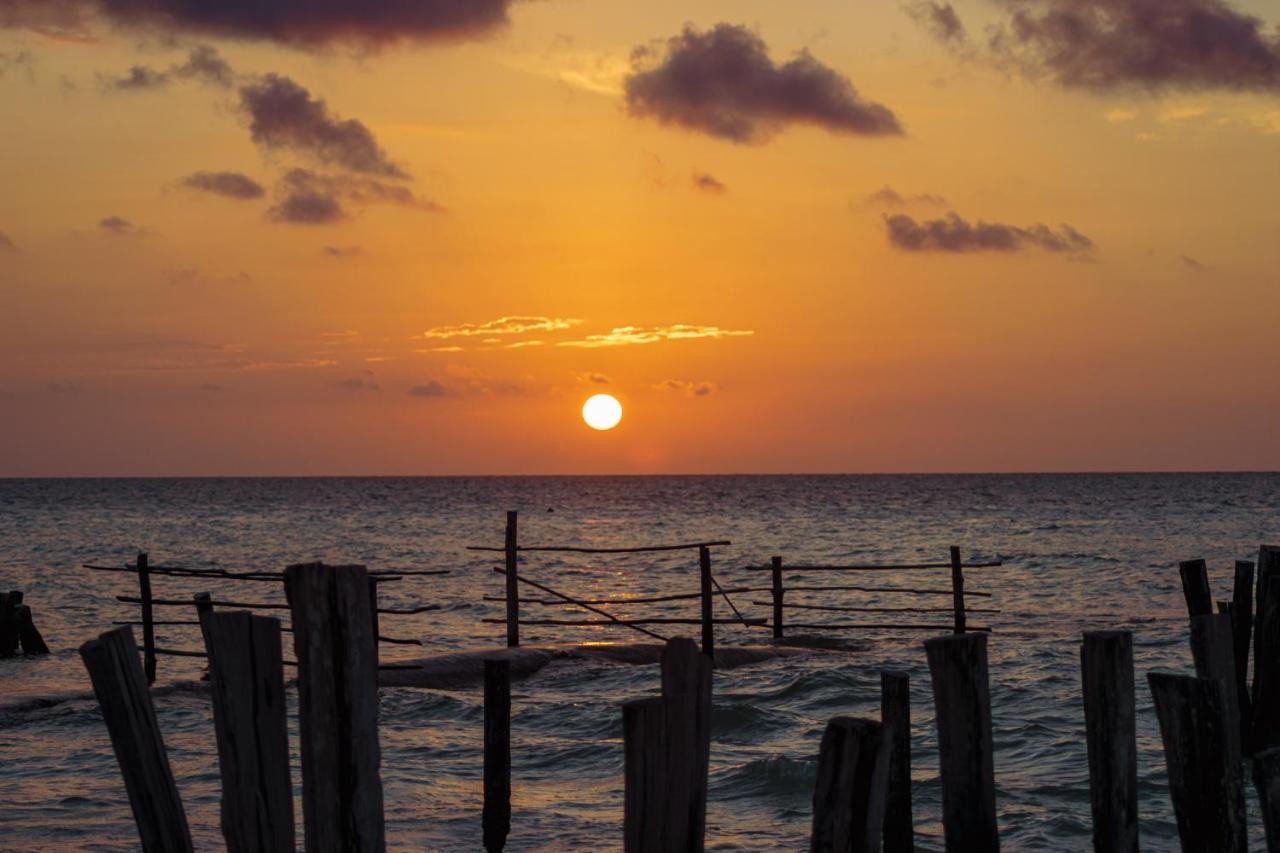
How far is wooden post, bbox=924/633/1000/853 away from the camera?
5.70 metres

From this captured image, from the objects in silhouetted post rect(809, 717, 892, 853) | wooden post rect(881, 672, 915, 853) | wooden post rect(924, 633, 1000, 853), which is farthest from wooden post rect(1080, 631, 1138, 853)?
silhouetted post rect(809, 717, 892, 853)

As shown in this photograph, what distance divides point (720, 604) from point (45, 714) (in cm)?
1686

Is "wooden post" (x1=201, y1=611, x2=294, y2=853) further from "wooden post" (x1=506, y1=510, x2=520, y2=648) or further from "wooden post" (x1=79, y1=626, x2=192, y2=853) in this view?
"wooden post" (x1=506, y1=510, x2=520, y2=648)

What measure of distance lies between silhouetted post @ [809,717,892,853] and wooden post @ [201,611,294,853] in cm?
195

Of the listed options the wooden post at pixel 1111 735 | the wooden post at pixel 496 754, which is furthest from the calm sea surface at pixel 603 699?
the wooden post at pixel 1111 735

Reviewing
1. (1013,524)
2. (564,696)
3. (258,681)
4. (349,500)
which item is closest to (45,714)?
(564,696)

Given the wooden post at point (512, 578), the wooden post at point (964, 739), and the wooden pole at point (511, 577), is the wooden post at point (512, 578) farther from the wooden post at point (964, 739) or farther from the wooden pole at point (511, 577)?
the wooden post at point (964, 739)

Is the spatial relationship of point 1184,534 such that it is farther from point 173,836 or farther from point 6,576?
point 173,836

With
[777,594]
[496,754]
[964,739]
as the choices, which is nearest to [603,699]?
[777,594]

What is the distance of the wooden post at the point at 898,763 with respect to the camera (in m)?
5.96

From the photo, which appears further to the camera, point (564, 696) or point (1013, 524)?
point (1013, 524)

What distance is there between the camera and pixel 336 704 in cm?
485

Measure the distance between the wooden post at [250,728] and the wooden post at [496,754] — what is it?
3.78 meters

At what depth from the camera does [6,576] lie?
37.0m
